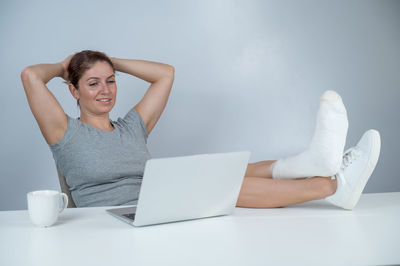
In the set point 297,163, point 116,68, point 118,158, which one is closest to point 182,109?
point 116,68

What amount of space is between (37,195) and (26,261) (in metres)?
0.32

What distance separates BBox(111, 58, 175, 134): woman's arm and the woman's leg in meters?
0.88

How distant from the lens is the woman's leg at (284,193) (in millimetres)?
1535

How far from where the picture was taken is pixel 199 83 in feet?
10.5

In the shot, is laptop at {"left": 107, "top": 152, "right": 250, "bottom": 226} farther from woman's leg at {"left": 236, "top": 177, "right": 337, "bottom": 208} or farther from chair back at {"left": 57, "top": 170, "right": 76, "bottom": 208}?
chair back at {"left": 57, "top": 170, "right": 76, "bottom": 208}

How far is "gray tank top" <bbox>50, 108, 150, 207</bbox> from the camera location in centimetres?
187

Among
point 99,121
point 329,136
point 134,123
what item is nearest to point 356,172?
point 329,136

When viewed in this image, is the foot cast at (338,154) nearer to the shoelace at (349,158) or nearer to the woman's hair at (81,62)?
the shoelace at (349,158)

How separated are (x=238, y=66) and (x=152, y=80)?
1077mm

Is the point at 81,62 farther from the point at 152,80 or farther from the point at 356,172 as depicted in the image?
the point at 356,172

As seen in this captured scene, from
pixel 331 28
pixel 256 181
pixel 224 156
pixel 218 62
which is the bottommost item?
pixel 256 181

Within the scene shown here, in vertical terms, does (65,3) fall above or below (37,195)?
above

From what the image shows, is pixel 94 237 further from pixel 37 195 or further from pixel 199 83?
pixel 199 83

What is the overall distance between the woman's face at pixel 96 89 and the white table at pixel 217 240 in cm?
80
